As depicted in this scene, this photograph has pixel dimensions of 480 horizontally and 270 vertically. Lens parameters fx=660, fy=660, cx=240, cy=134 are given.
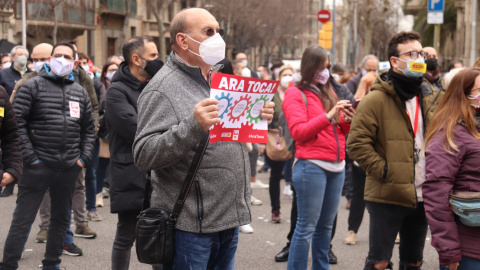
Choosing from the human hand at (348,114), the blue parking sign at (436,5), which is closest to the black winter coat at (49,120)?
the human hand at (348,114)

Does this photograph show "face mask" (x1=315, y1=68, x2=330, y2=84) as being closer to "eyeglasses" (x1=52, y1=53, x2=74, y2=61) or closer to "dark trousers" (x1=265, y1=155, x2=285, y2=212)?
"eyeglasses" (x1=52, y1=53, x2=74, y2=61)

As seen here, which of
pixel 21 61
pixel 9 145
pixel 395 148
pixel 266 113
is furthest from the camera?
pixel 21 61

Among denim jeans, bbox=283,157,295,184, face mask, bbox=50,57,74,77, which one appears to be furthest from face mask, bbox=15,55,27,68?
face mask, bbox=50,57,74,77

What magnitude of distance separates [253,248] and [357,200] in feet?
4.22

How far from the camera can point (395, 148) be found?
4.42 m

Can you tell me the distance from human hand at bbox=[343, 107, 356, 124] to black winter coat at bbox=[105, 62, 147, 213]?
5.08ft

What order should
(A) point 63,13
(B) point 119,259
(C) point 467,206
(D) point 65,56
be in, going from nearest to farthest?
(C) point 467,206 → (B) point 119,259 → (D) point 65,56 → (A) point 63,13

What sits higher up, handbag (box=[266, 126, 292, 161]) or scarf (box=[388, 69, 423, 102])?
scarf (box=[388, 69, 423, 102])

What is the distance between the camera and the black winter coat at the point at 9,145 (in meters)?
4.59

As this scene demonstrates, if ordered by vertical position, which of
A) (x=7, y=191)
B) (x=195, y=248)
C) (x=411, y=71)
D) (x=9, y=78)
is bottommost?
(x=7, y=191)

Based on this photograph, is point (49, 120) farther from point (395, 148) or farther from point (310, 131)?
point (395, 148)

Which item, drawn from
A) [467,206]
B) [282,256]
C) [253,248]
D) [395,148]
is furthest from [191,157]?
[253,248]

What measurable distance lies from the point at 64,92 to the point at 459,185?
3.50 meters

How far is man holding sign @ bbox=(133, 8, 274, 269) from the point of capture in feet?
10.2
